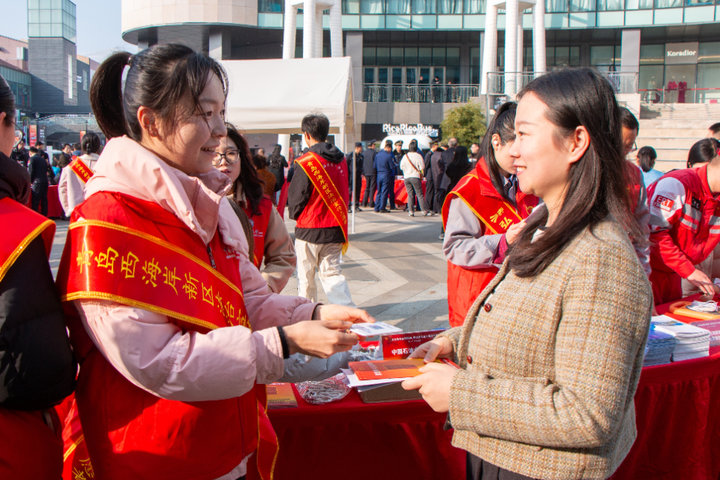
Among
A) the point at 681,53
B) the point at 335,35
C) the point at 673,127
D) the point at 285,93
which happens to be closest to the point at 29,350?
the point at 285,93

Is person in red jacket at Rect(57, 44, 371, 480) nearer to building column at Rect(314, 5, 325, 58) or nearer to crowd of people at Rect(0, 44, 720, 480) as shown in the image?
crowd of people at Rect(0, 44, 720, 480)

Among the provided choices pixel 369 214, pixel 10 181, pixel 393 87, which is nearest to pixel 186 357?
pixel 10 181

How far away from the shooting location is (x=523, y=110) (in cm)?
147

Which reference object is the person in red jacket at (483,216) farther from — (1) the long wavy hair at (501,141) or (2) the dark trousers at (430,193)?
(2) the dark trousers at (430,193)

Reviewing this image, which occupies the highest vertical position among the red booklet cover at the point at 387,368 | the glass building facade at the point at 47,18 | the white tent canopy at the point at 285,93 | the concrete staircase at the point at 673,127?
the glass building facade at the point at 47,18

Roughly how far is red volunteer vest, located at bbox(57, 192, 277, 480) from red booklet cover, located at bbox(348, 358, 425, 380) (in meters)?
0.63

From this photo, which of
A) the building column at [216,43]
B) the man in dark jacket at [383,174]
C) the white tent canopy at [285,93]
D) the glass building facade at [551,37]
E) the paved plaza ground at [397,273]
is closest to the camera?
the paved plaza ground at [397,273]

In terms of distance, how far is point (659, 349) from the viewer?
2.63 m

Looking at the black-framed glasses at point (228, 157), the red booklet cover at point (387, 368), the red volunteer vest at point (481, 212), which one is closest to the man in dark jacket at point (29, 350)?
the red booklet cover at point (387, 368)

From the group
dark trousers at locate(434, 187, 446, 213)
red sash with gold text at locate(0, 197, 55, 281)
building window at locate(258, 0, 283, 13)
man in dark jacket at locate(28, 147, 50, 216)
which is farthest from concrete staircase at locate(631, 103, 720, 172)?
red sash with gold text at locate(0, 197, 55, 281)

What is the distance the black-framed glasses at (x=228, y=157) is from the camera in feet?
11.0

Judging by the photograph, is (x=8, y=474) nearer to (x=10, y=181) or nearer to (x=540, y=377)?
(x=10, y=181)

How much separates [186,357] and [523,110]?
40.2 inches

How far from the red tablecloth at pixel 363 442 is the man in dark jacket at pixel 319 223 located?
10.4 feet
